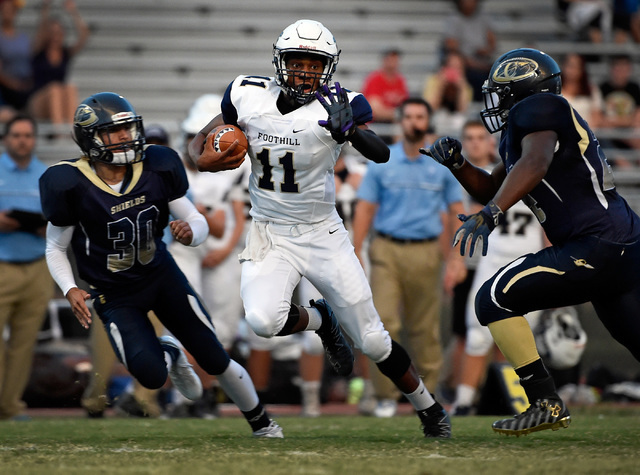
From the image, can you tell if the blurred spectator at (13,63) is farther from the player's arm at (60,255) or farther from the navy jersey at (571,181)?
the navy jersey at (571,181)

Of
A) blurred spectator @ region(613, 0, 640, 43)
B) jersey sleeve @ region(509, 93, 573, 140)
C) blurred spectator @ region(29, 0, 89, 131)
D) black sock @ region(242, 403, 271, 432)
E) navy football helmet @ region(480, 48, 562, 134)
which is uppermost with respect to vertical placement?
blurred spectator @ region(613, 0, 640, 43)

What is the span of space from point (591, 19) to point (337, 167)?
17.0 ft

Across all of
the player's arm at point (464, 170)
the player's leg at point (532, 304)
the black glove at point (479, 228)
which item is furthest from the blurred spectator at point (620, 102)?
the black glove at point (479, 228)

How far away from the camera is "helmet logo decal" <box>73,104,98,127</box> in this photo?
189 inches

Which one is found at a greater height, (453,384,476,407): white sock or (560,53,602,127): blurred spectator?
(560,53,602,127): blurred spectator

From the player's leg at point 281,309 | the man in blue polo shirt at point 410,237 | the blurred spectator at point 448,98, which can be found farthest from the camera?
the blurred spectator at point 448,98

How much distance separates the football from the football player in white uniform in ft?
0.16

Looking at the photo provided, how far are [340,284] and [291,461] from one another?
1.02m

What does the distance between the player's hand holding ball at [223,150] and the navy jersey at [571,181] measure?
3.69 ft

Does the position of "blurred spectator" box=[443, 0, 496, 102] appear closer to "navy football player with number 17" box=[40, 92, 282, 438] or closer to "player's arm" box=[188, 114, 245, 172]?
"navy football player with number 17" box=[40, 92, 282, 438]

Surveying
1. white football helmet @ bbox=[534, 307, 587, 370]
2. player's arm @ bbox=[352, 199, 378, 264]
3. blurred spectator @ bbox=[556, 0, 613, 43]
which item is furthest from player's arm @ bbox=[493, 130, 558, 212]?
blurred spectator @ bbox=[556, 0, 613, 43]

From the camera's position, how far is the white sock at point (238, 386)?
477 cm

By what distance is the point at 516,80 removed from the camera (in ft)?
14.2

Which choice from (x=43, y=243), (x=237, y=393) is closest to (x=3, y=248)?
(x=43, y=243)
